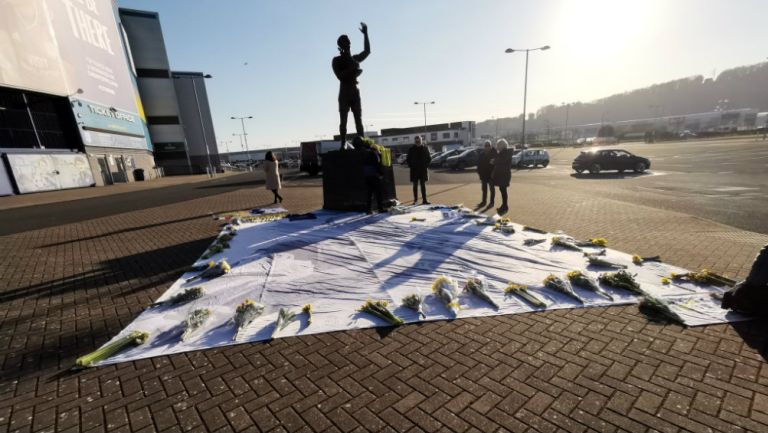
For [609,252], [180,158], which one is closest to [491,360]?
[609,252]

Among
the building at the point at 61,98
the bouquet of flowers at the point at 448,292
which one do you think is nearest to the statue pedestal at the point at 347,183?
the bouquet of flowers at the point at 448,292

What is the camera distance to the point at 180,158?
4684cm

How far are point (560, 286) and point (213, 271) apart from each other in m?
4.82

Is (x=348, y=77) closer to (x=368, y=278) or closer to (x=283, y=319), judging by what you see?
(x=368, y=278)

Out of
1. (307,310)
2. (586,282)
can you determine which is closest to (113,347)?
(307,310)

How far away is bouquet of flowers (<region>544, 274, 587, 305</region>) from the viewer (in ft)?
11.8

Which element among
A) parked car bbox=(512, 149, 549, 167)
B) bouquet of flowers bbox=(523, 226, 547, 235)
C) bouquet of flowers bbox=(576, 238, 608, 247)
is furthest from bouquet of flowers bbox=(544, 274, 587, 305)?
parked car bbox=(512, 149, 549, 167)

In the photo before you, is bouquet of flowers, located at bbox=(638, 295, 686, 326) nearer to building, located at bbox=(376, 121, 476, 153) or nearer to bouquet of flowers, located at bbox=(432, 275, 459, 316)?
bouquet of flowers, located at bbox=(432, 275, 459, 316)

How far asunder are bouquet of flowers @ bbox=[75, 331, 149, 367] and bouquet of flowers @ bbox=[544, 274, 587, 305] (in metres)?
4.54

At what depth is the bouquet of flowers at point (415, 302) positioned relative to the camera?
11.5ft

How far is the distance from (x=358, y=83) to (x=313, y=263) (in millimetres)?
5988

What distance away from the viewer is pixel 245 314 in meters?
3.46

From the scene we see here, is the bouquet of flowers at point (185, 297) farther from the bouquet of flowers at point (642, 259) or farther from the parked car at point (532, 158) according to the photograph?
the parked car at point (532, 158)

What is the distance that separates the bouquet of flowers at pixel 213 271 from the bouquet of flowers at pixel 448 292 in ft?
10.4
